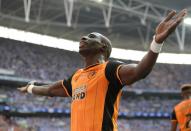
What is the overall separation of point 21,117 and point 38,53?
21.2ft

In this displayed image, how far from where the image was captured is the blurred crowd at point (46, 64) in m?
27.2

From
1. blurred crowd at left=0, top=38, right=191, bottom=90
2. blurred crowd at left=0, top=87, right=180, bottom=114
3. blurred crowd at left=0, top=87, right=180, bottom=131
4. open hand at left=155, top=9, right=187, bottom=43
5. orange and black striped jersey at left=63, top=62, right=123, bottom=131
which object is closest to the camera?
open hand at left=155, top=9, right=187, bottom=43

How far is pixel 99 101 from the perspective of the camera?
335 cm

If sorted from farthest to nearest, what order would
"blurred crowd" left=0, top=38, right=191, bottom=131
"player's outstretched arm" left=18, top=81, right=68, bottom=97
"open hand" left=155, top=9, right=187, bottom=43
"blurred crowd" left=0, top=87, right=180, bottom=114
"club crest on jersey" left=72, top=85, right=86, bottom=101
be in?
"blurred crowd" left=0, top=38, right=191, bottom=131
"blurred crowd" left=0, top=87, right=180, bottom=114
"player's outstretched arm" left=18, top=81, right=68, bottom=97
"club crest on jersey" left=72, top=85, right=86, bottom=101
"open hand" left=155, top=9, right=187, bottom=43

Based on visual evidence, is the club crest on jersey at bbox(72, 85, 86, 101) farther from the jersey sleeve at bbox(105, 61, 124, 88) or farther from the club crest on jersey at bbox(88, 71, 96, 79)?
the jersey sleeve at bbox(105, 61, 124, 88)

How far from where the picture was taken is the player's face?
3.50 meters

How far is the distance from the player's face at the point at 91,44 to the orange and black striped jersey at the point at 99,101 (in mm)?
165

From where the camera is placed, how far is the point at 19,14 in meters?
27.2

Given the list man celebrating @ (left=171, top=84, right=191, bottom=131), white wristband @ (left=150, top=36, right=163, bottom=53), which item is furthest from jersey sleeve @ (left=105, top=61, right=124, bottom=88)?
man celebrating @ (left=171, top=84, right=191, bottom=131)

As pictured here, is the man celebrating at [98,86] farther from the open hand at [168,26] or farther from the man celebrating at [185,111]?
the man celebrating at [185,111]

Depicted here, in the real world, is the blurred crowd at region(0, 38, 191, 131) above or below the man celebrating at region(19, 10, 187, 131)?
above

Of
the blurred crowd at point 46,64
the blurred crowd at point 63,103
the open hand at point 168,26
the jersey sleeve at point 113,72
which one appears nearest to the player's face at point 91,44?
the jersey sleeve at point 113,72

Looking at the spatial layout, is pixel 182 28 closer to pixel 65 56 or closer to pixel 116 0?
pixel 116 0

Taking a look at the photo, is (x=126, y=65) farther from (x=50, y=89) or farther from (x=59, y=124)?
(x=59, y=124)
